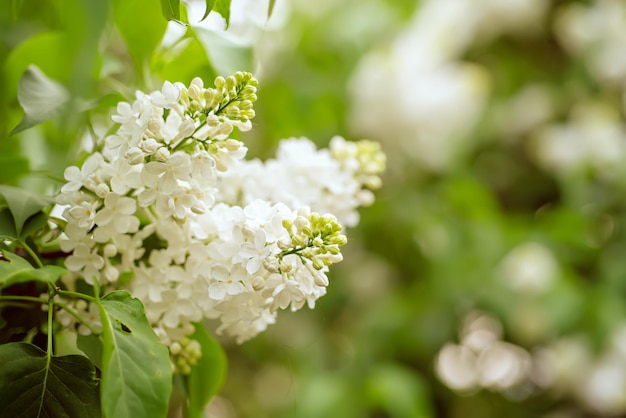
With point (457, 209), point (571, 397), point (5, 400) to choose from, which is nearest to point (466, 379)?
point (571, 397)

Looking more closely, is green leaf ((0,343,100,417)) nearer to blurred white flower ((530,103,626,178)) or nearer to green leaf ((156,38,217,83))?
green leaf ((156,38,217,83))

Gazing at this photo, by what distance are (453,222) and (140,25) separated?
0.78 m

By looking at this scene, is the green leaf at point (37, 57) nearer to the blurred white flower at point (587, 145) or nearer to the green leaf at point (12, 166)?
the green leaf at point (12, 166)

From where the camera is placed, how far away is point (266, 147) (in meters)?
0.99

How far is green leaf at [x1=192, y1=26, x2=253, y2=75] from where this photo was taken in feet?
1.33

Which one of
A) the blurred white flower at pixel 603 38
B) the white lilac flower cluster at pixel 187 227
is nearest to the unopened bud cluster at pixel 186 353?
the white lilac flower cluster at pixel 187 227

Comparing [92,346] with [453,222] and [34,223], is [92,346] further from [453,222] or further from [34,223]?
[453,222]

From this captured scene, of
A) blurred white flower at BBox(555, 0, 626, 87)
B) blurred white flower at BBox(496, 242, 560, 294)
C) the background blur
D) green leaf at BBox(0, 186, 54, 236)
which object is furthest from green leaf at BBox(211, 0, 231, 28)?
blurred white flower at BBox(555, 0, 626, 87)

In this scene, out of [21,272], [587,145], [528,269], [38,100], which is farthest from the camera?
[587,145]

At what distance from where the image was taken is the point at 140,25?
43 cm

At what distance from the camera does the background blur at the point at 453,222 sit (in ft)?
3.35

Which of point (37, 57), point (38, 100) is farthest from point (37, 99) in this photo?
point (37, 57)

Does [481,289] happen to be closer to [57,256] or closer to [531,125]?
[531,125]

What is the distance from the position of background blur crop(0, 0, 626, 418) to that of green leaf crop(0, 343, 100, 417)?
586 millimetres
